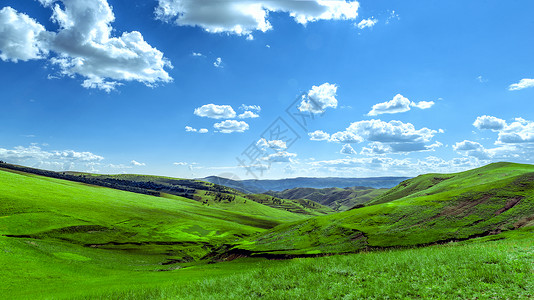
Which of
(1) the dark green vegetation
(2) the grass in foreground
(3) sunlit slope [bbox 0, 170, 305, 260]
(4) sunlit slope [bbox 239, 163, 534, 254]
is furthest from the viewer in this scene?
(3) sunlit slope [bbox 0, 170, 305, 260]

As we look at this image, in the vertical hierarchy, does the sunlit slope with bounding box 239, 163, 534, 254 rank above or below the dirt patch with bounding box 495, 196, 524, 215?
below

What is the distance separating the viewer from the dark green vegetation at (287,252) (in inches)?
748

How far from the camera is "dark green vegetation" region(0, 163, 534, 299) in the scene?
19000mm

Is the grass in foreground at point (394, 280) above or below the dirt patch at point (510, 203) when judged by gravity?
below

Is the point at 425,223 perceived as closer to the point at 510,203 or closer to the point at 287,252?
the point at 510,203

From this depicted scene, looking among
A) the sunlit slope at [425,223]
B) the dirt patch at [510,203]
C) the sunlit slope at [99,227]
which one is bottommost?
the sunlit slope at [99,227]

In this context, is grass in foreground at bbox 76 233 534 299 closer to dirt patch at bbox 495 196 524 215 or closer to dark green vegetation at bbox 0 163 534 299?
dark green vegetation at bbox 0 163 534 299

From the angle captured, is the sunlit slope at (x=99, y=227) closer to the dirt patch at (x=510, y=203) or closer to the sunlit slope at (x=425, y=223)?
the sunlit slope at (x=425, y=223)

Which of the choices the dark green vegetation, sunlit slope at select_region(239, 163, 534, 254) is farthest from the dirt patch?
the dark green vegetation

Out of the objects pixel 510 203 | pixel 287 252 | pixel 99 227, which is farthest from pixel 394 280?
pixel 99 227

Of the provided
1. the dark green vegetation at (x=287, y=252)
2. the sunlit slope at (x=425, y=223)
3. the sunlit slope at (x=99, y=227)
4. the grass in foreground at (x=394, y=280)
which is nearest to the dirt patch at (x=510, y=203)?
the sunlit slope at (x=425, y=223)

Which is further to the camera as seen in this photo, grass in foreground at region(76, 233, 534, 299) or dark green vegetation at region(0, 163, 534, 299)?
dark green vegetation at region(0, 163, 534, 299)

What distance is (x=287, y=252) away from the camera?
62.7m

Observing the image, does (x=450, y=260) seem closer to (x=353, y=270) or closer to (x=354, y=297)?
(x=353, y=270)
